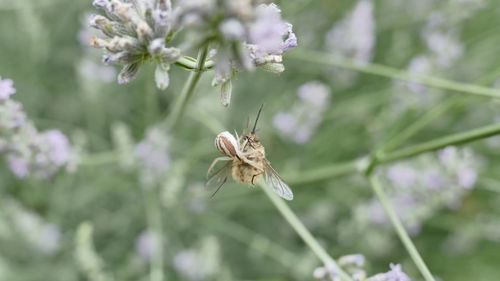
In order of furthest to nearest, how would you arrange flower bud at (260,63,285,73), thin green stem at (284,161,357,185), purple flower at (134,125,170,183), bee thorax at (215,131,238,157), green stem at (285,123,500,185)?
purple flower at (134,125,170,183) → thin green stem at (284,161,357,185) → green stem at (285,123,500,185) → bee thorax at (215,131,238,157) → flower bud at (260,63,285,73)

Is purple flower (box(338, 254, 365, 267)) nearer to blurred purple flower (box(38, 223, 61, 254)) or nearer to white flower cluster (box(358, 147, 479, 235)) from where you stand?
white flower cluster (box(358, 147, 479, 235))

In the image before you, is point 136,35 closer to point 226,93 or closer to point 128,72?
point 128,72

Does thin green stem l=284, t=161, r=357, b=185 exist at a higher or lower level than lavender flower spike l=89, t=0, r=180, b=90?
higher

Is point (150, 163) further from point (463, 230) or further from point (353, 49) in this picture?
point (463, 230)

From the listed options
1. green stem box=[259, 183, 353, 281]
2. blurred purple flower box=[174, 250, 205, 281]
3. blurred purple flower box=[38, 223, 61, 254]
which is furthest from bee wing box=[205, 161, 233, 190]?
blurred purple flower box=[38, 223, 61, 254]

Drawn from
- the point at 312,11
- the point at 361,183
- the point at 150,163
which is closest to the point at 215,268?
the point at 150,163

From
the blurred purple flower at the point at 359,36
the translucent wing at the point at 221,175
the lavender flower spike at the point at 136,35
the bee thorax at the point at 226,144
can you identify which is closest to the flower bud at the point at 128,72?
the lavender flower spike at the point at 136,35

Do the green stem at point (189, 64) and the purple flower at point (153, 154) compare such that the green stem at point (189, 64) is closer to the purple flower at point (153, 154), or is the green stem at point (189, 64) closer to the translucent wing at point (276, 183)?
the translucent wing at point (276, 183)
